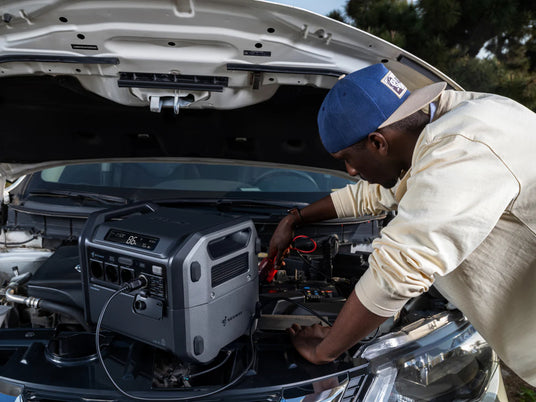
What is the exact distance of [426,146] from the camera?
3.69ft

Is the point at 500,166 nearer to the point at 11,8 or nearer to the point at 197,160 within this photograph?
the point at 11,8

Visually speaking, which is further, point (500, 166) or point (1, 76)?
point (1, 76)

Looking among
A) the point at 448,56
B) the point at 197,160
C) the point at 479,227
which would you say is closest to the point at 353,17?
the point at 448,56

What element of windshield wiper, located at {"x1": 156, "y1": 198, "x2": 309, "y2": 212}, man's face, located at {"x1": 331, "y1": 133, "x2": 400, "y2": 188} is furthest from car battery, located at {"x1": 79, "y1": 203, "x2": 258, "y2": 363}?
windshield wiper, located at {"x1": 156, "y1": 198, "x2": 309, "y2": 212}

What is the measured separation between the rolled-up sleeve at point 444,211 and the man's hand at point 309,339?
14.2 inches

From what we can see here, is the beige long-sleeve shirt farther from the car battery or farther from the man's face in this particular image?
the car battery

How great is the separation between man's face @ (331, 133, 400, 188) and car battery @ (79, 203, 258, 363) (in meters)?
0.40

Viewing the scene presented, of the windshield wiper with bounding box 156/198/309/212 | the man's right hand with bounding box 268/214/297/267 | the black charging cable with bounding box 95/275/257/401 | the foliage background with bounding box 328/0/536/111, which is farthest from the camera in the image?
the foliage background with bounding box 328/0/536/111

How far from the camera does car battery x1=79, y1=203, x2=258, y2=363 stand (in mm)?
1223

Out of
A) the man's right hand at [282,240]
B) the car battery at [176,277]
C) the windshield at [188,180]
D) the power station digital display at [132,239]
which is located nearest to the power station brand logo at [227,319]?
the car battery at [176,277]

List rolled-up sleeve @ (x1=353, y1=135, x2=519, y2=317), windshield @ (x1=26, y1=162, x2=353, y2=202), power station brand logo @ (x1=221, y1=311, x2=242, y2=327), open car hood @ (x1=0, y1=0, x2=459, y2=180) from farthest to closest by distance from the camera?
windshield @ (x1=26, y1=162, x2=353, y2=202), open car hood @ (x1=0, y1=0, x2=459, y2=180), power station brand logo @ (x1=221, y1=311, x2=242, y2=327), rolled-up sleeve @ (x1=353, y1=135, x2=519, y2=317)

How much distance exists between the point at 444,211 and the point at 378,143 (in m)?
0.31

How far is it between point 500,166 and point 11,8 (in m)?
1.53

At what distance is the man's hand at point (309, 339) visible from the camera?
1.34m
